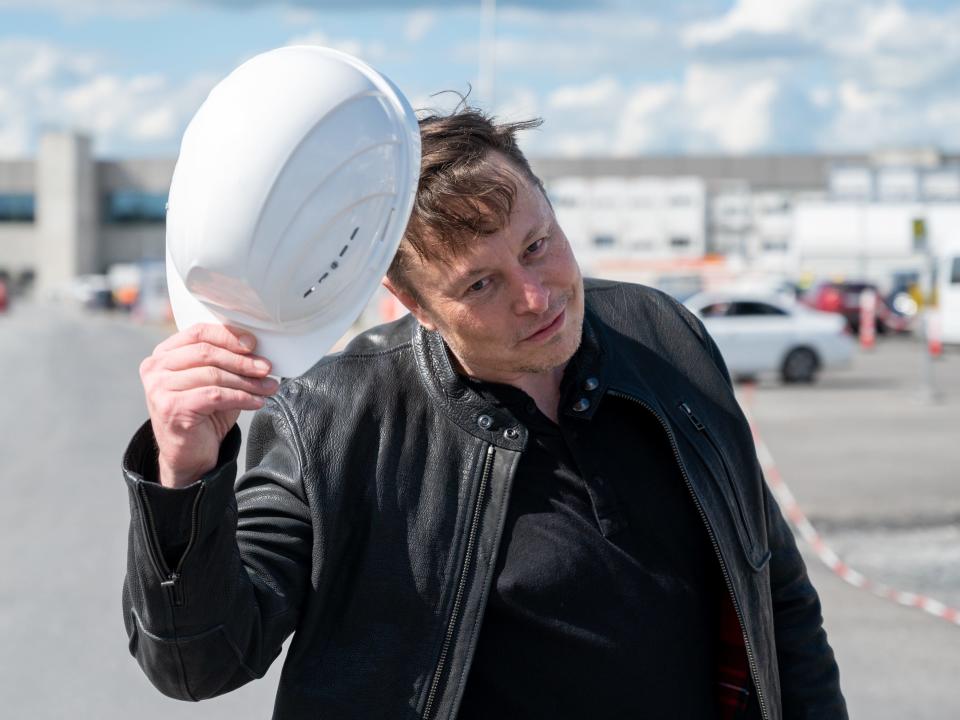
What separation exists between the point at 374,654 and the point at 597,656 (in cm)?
34

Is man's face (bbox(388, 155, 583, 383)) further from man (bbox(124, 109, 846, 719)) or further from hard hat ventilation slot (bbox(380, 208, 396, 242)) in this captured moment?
hard hat ventilation slot (bbox(380, 208, 396, 242))

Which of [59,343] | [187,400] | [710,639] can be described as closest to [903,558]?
[710,639]

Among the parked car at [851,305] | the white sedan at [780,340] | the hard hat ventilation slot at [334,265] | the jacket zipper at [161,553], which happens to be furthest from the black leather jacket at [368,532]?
the parked car at [851,305]

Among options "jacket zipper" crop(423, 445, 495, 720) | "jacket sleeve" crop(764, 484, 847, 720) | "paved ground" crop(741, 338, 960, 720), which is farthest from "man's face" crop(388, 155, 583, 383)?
"paved ground" crop(741, 338, 960, 720)

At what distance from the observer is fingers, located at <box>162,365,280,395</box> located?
5.26 ft

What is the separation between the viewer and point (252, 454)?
6.94 ft

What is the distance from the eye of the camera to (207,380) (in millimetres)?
1605

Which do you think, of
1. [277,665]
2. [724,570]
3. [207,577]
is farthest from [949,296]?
[207,577]

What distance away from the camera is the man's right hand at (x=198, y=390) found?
160 cm

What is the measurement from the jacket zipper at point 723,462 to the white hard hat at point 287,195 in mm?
687

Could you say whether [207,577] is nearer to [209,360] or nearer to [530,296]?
[209,360]

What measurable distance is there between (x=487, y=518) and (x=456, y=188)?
496 millimetres

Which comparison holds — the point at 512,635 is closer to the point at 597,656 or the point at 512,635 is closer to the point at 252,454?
the point at 597,656

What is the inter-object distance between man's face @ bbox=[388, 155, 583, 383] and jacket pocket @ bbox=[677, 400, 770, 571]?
0.85 ft
